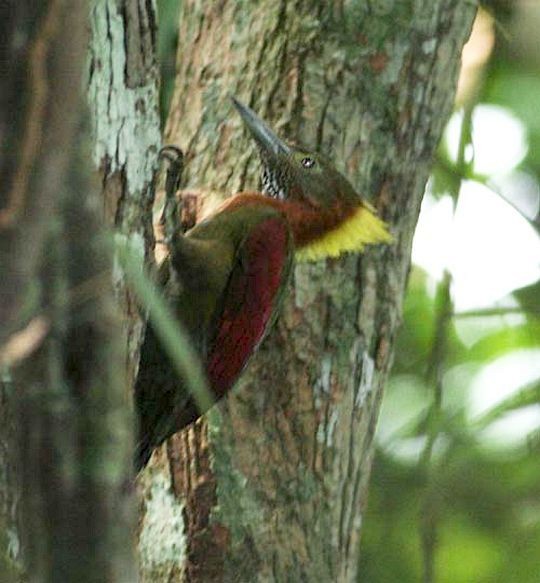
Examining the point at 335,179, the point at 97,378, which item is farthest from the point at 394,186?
the point at 97,378

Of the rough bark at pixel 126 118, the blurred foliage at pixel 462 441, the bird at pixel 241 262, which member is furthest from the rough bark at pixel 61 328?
the blurred foliage at pixel 462 441

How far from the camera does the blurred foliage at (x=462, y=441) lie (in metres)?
4.13

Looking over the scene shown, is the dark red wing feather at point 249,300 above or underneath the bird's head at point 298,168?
underneath

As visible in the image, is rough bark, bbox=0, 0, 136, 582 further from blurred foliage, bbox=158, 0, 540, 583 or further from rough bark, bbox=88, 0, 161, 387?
blurred foliage, bbox=158, 0, 540, 583

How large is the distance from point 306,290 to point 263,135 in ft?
1.34

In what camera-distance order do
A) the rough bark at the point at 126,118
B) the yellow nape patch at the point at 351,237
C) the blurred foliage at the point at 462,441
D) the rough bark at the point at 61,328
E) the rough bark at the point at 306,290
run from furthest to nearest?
the blurred foliage at the point at 462,441 < the yellow nape patch at the point at 351,237 < the rough bark at the point at 306,290 < the rough bark at the point at 126,118 < the rough bark at the point at 61,328

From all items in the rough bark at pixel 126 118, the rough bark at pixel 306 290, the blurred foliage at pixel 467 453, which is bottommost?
the blurred foliage at pixel 467 453

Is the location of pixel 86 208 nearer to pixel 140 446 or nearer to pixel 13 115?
pixel 13 115

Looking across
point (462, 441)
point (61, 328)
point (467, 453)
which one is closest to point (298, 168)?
point (462, 441)

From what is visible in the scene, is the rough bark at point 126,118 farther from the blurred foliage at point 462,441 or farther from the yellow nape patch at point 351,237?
the blurred foliage at point 462,441

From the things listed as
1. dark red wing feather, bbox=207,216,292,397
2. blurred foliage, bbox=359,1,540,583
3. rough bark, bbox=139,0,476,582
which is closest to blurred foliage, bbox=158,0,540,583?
blurred foliage, bbox=359,1,540,583

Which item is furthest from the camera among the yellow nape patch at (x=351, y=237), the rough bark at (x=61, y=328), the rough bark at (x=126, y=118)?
the yellow nape patch at (x=351, y=237)

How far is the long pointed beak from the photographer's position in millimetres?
3617

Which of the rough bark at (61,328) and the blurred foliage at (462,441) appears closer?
the rough bark at (61,328)
